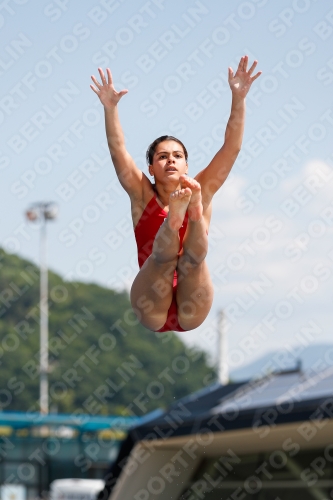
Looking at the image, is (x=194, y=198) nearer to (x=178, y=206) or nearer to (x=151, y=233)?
(x=178, y=206)

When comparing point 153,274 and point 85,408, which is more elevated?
point 85,408

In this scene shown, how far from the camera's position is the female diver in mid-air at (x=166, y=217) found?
7.85m

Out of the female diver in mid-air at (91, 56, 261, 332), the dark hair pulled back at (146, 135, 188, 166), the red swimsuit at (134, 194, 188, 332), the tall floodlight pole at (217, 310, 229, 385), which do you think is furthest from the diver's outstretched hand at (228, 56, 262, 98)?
the tall floodlight pole at (217, 310, 229, 385)

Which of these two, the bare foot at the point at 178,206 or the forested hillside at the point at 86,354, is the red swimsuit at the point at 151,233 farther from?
the forested hillside at the point at 86,354

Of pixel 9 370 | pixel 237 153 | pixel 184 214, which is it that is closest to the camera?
pixel 184 214

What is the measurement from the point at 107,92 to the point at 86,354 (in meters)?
80.3

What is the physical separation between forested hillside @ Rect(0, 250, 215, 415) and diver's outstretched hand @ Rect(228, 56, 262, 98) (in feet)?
235

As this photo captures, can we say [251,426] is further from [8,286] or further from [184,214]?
[8,286]

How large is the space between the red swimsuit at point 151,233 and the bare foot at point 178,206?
670 mm

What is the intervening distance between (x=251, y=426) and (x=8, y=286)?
7470 centimetres

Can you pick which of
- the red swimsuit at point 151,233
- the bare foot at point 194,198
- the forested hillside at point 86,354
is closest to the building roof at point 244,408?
the red swimsuit at point 151,233

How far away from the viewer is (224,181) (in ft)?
27.5

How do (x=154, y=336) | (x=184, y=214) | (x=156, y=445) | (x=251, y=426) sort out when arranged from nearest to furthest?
(x=184, y=214) < (x=251, y=426) < (x=156, y=445) < (x=154, y=336)

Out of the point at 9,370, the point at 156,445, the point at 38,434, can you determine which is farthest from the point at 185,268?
the point at 9,370
